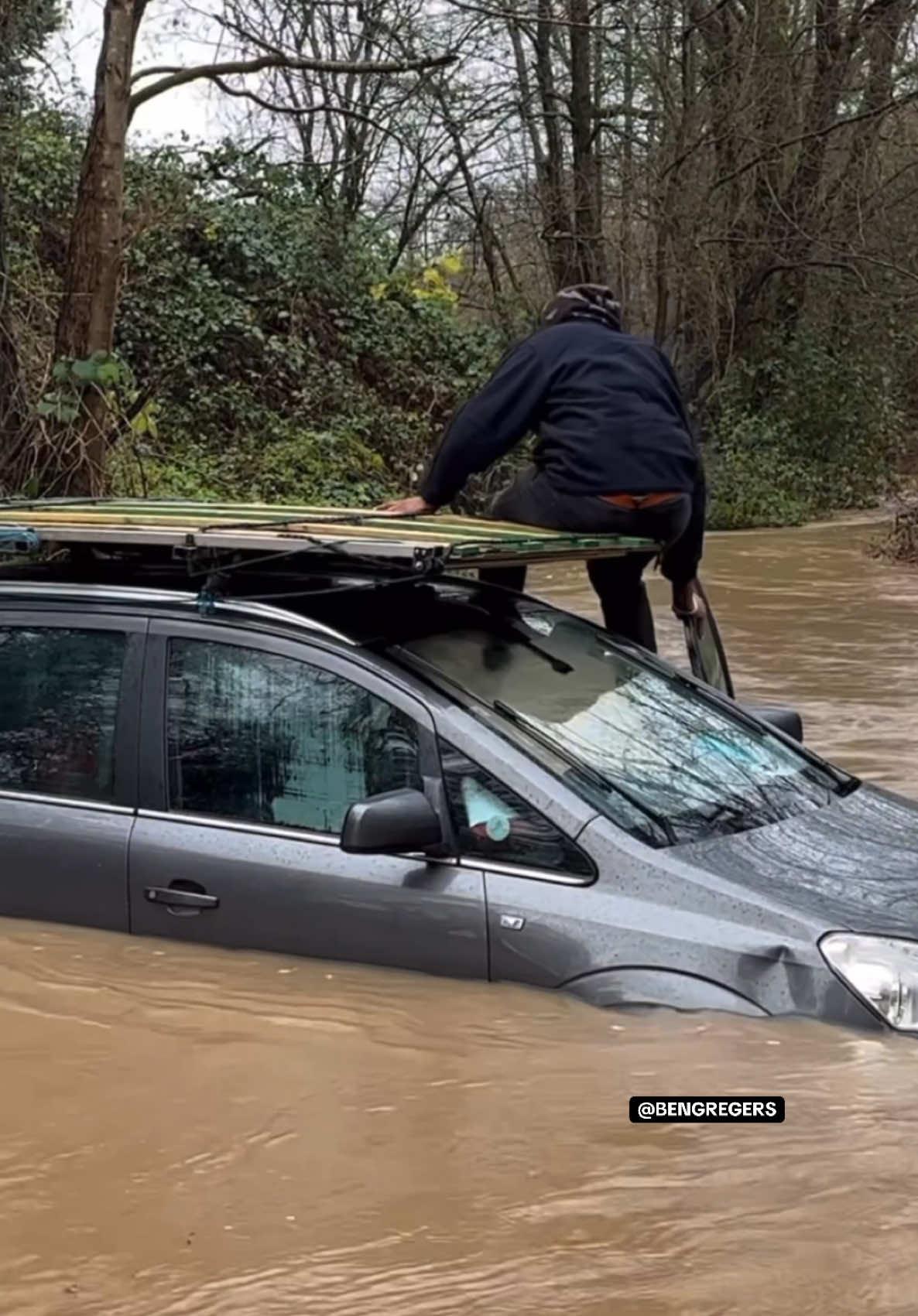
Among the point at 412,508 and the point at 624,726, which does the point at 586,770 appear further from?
the point at 412,508

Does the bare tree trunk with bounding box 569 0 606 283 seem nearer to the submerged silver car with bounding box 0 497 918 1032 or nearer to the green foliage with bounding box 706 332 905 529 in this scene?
the green foliage with bounding box 706 332 905 529

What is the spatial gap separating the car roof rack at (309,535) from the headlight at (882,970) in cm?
136

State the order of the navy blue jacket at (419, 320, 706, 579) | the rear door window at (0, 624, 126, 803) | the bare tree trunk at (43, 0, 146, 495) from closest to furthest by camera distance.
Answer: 1. the rear door window at (0, 624, 126, 803)
2. the navy blue jacket at (419, 320, 706, 579)
3. the bare tree trunk at (43, 0, 146, 495)

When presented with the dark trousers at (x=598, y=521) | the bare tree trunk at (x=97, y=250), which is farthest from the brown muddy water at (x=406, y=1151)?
the bare tree trunk at (x=97, y=250)

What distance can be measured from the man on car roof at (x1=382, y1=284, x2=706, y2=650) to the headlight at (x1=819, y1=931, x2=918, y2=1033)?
2.19m

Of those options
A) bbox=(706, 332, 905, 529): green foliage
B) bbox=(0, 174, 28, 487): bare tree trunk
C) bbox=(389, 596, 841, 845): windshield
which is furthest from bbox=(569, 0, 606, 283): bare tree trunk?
bbox=(389, 596, 841, 845): windshield

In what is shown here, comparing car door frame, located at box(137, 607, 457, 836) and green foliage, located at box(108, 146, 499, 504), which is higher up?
green foliage, located at box(108, 146, 499, 504)

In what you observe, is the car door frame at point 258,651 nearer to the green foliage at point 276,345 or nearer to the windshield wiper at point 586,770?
the windshield wiper at point 586,770

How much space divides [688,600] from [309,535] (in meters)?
2.58

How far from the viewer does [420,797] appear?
13.2ft

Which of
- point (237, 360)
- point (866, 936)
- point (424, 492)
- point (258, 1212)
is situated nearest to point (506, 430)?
point (424, 492)

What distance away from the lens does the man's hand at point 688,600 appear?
21.8 feet

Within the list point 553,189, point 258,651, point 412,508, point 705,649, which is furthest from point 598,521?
point 553,189

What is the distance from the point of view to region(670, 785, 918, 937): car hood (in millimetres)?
3826
